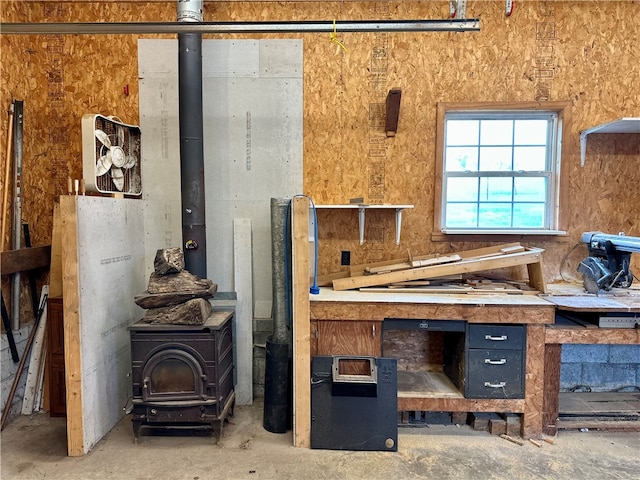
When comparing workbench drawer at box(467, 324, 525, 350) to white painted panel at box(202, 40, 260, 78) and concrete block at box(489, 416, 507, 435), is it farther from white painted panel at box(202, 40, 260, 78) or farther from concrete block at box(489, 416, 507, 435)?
white painted panel at box(202, 40, 260, 78)

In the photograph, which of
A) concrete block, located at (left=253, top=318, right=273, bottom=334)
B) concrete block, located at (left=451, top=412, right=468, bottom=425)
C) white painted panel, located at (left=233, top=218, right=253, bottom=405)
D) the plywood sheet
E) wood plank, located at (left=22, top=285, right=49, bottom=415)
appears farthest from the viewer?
concrete block, located at (left=253, top=318, right=273, bottom=334)

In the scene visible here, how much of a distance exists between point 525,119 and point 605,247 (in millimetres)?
1209

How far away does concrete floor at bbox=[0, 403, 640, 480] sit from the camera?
217 centimetres

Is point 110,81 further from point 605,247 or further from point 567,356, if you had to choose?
point 567,356

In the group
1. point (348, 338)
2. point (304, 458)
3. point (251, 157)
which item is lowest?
point (304, 458)

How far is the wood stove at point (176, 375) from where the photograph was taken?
2396mm

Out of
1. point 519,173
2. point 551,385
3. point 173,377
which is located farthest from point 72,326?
point 519,173

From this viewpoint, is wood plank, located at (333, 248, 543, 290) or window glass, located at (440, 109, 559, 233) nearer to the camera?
wood plank, located at (333, 248, 543, 290)

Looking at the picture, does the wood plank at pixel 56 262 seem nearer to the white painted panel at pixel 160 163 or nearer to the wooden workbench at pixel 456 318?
the white painted panel at pixel 160 163

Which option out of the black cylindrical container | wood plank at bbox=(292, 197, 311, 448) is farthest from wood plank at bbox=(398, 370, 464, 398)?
the black cylindrical container

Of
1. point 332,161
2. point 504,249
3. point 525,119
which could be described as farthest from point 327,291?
point 525,119

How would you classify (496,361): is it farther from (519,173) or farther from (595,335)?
(519,173)

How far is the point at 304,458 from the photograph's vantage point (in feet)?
7.54

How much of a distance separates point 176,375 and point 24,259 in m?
1.47
